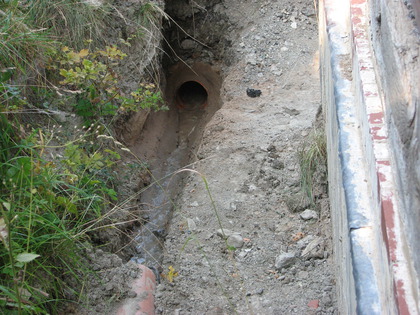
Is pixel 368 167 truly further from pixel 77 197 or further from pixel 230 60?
pixel 230 60

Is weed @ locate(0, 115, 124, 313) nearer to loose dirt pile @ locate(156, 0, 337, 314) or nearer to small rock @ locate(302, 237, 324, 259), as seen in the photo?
loose dirt pile @ locate(156, 0, 337, 314)

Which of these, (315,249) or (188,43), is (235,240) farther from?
(188,43)

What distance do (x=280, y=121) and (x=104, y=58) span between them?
1566mm

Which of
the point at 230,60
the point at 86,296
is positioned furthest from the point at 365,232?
the point at 230,60

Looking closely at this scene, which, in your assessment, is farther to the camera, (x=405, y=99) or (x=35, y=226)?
(x=35, y=226)

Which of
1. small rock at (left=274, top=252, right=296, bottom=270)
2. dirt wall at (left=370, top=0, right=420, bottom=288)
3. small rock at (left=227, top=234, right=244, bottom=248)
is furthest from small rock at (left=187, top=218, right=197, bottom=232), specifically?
dirt wall at (left=370, top=0, right=420, bottom=288)

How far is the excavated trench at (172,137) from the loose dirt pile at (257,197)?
326 millimetres

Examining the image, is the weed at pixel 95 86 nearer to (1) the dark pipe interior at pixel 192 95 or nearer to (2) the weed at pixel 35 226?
Result: (2) the weed at pixel 35 226

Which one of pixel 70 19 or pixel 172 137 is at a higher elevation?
pixel 70 19

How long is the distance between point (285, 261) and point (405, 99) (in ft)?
6.70

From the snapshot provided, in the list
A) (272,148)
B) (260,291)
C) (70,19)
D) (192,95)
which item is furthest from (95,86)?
(192,95)

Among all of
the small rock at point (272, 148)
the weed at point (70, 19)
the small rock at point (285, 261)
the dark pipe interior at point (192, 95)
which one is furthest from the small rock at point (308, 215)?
the dark pipe interior at point (192, 95)

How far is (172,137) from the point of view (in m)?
5.84

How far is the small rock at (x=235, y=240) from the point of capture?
3.59m
